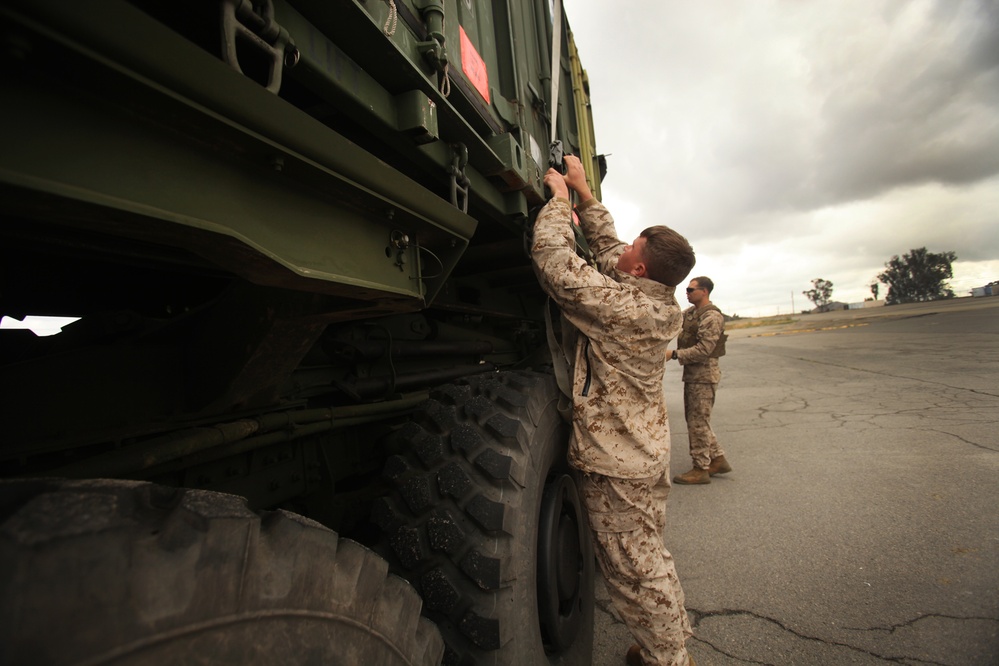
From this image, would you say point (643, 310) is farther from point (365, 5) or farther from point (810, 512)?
point (810, 512)

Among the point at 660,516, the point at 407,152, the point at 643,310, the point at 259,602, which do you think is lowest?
the point at 660,516

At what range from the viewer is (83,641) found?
484 mm

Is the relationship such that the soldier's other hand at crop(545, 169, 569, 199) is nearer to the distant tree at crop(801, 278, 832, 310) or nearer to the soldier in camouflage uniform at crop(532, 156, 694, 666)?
the soldier in camouflage uniform at crop(532, 156, 694, 666)

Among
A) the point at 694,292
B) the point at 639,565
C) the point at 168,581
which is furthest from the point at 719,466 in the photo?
the point at 168,581

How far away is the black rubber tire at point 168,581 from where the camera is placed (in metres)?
0.47

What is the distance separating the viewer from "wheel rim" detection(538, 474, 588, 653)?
164 centimetres

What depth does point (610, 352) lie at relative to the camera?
1.87m

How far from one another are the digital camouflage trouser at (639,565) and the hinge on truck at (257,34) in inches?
68.5

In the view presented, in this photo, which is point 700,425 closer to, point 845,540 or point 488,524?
point 845,540

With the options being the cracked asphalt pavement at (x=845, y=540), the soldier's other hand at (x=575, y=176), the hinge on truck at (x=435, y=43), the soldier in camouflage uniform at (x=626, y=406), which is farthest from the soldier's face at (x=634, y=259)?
the cracked asphalt pavement at (x=845, y=540)

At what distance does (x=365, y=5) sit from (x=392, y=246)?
49cm

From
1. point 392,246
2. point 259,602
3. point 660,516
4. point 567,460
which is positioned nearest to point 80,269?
point 392,246

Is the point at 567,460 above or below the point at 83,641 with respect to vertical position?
below

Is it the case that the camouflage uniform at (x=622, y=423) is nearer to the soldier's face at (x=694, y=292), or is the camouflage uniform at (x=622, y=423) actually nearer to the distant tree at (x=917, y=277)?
the soldier's face at (x=694, y=292)
